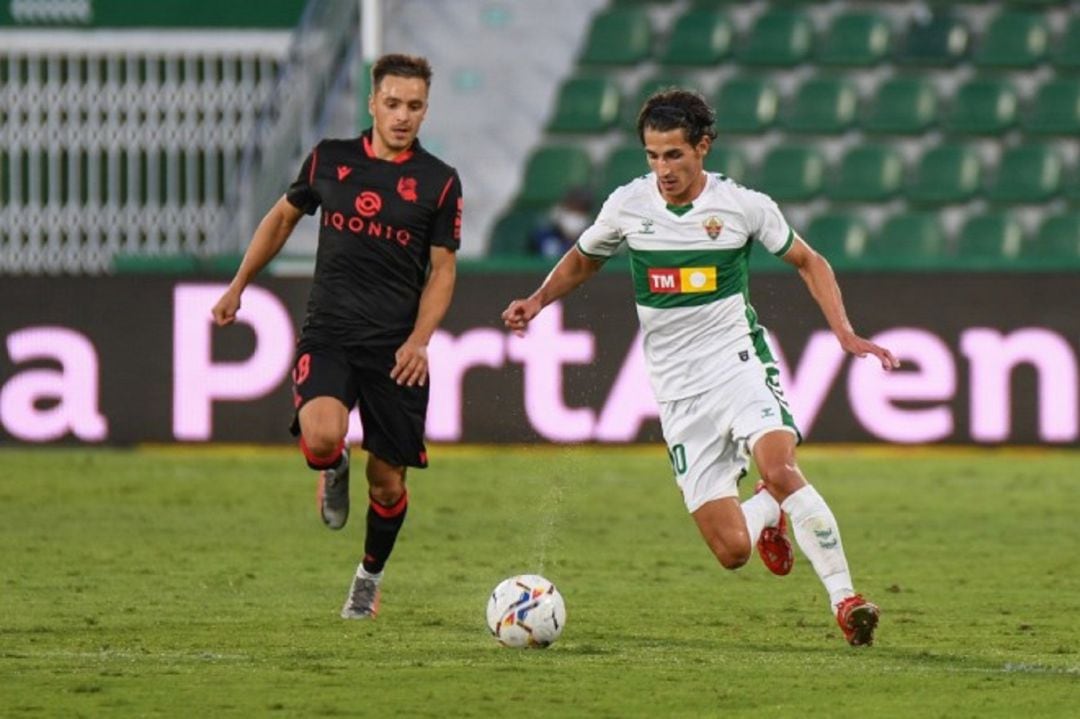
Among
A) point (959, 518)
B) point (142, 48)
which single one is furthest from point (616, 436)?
point (142, 48)

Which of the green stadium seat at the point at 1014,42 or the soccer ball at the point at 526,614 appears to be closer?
the soccer ball at the point at 526,614

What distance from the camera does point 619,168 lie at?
18.6m

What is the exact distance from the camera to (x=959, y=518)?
12.6 m

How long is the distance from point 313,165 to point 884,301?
26.0 feet

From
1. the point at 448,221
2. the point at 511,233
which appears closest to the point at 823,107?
the point at 511,233

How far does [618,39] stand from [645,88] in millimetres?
528

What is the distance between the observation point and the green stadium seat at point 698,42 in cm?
1936

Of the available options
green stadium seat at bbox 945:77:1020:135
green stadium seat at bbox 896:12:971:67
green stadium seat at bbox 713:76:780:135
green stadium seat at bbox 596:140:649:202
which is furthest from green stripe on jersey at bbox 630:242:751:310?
green stadium seat at bbox 896:12:971:67

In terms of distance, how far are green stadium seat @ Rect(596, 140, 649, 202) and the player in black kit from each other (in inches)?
386

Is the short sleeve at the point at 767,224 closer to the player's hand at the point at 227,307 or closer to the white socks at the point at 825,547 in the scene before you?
the white socks at the point at 825,547

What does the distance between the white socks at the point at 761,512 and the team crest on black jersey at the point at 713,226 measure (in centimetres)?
95

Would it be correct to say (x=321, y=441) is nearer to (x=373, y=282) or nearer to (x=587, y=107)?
(x=373, y=282)

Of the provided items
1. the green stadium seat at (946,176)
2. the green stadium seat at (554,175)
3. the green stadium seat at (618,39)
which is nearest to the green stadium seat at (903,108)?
the green stadium seat at (946,176)

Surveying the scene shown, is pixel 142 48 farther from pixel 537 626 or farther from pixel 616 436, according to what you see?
pixel 537 626
